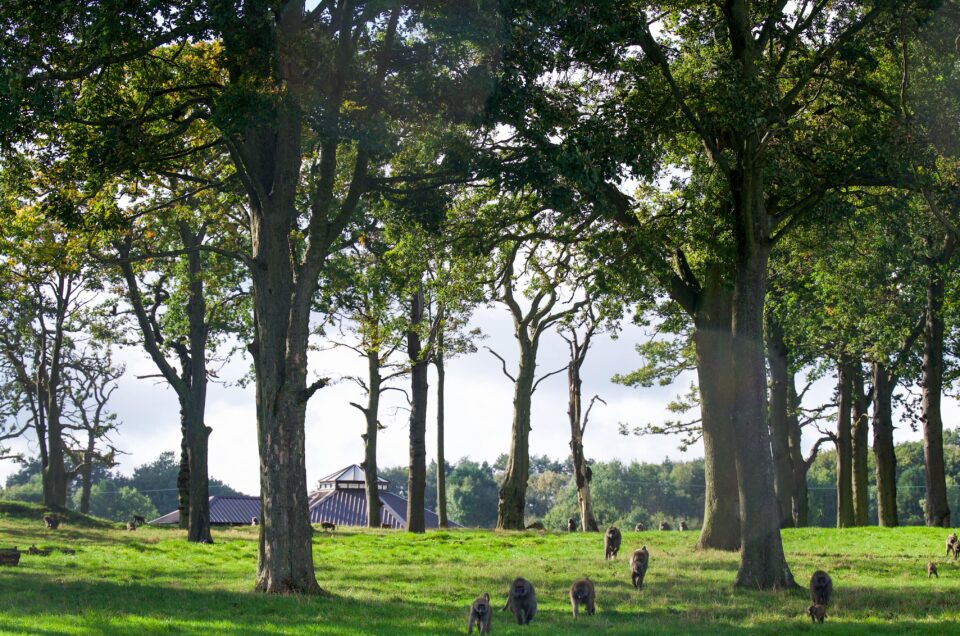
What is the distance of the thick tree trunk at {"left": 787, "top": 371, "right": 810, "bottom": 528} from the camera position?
4438 centimetres

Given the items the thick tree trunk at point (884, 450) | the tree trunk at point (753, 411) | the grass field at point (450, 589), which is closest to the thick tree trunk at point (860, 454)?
the thick tree trunk at point (884, 450)

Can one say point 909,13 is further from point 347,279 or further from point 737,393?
point 347,279

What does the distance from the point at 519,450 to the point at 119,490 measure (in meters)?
93.8

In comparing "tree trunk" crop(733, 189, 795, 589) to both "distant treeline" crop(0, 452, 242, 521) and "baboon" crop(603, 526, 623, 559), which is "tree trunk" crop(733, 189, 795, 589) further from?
"distant treeline" crop(0, 452, 242, 521)

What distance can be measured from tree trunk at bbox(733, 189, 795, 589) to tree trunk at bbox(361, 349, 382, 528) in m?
24.3

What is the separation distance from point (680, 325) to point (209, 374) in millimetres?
21993

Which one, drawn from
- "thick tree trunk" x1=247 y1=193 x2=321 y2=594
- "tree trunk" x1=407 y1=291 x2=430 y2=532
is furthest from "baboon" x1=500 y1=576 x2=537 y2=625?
"tree trunk" x1=407 y1=291 x2=430 y2=532

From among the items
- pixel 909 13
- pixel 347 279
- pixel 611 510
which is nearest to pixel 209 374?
pixel 347 279

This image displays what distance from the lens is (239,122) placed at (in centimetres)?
1603

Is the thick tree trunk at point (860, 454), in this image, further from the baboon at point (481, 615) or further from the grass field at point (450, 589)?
the baboon at point (481, 615)

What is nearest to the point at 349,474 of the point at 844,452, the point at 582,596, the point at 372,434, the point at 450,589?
the point at 372,434

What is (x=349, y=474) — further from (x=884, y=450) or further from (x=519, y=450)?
(x=884, y=450)

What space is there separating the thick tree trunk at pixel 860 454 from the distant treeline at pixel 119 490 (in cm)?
8209

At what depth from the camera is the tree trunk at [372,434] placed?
4055 cm
